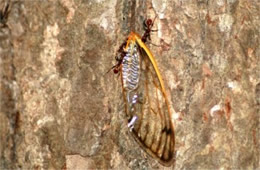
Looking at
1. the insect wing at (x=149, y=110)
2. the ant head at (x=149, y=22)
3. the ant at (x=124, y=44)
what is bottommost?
the insect wing at (x=149, y=110)

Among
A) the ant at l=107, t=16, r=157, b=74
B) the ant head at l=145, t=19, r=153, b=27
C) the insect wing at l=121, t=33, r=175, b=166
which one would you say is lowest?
the insect wing at l=121, t=33, r=175, b=166

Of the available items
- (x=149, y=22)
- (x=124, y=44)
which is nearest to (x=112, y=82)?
(x=124, y=44)

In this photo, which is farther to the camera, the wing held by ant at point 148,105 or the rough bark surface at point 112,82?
the wing held by ant at point 148,105

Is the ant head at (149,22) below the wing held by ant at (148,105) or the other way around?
the other way around

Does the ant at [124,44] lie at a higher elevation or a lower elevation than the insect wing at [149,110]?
higher

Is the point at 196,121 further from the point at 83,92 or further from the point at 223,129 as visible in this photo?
the point at 83,92

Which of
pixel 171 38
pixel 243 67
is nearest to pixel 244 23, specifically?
pixel 243 67

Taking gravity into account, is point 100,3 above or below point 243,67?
above
